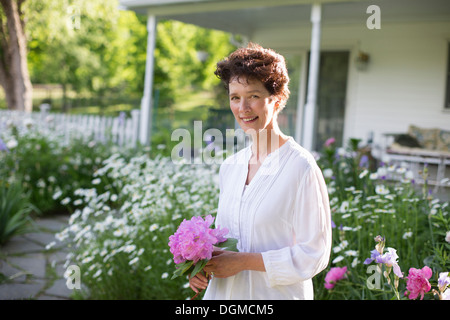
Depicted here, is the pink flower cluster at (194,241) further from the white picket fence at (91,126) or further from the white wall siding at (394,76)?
the white wall siding at (394,76)

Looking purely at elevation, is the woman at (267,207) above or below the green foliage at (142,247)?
above

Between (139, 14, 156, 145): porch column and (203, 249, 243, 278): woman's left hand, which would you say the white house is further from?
(203, 249, 243, 278): woman's left hand

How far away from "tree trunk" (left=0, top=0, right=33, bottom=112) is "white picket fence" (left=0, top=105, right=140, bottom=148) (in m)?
4.88

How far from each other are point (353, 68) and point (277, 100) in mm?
7726

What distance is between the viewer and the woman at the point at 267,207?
1678 millimetres

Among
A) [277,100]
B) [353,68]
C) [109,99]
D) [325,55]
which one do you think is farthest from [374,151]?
[109,99]

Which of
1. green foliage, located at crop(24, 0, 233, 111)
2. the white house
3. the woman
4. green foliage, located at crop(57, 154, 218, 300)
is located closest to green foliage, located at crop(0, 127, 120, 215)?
the white house

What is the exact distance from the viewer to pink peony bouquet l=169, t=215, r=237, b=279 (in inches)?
65.2

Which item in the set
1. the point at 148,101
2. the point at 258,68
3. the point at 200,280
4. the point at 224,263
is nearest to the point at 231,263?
the point at 224,263

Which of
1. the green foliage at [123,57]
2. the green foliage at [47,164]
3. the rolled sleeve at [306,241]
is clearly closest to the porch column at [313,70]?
the green foliage at [47,164]

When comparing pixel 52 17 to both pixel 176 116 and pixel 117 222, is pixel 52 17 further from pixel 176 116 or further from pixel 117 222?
pixel 117 222

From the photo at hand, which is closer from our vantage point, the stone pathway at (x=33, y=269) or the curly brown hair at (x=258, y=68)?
the curly brown hair at (x=258, y=68)

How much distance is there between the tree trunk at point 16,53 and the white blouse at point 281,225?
13264 millimetres

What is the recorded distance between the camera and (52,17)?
47.9ft
